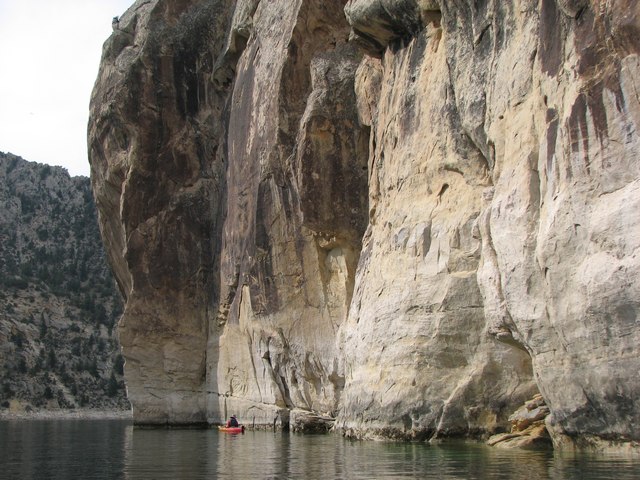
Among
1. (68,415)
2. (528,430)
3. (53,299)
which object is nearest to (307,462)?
(528,430)

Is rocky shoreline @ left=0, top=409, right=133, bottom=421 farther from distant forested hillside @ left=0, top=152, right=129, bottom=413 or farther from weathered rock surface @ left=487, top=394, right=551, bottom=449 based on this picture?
weathered rock surface @ left=487, top=394, right=551, bottom=449

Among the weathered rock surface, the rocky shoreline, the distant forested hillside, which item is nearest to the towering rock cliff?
the weathered rock surface

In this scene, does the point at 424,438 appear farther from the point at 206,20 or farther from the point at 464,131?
the point at 206,20

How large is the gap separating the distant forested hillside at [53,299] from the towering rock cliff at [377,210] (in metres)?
37.3

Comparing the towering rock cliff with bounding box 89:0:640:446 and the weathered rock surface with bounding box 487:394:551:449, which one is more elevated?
the towering rock cliff with bounding box 89:0:640:446

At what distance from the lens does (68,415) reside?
252 feet

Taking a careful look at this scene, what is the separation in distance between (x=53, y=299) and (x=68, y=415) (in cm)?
2036

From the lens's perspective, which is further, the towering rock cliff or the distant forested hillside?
the distant forested hillside

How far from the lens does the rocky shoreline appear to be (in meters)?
73.1

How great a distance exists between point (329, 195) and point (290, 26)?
8045mm

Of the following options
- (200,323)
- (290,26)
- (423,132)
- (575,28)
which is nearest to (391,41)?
(423,132)

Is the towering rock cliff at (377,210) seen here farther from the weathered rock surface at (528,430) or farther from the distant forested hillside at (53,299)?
the distant forested hillside at (53,299)

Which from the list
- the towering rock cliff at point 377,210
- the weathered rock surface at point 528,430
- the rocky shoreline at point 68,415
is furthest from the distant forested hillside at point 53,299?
the weathered rock surface at point 528,430

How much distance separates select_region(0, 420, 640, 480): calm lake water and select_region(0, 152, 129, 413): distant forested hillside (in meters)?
57.5
